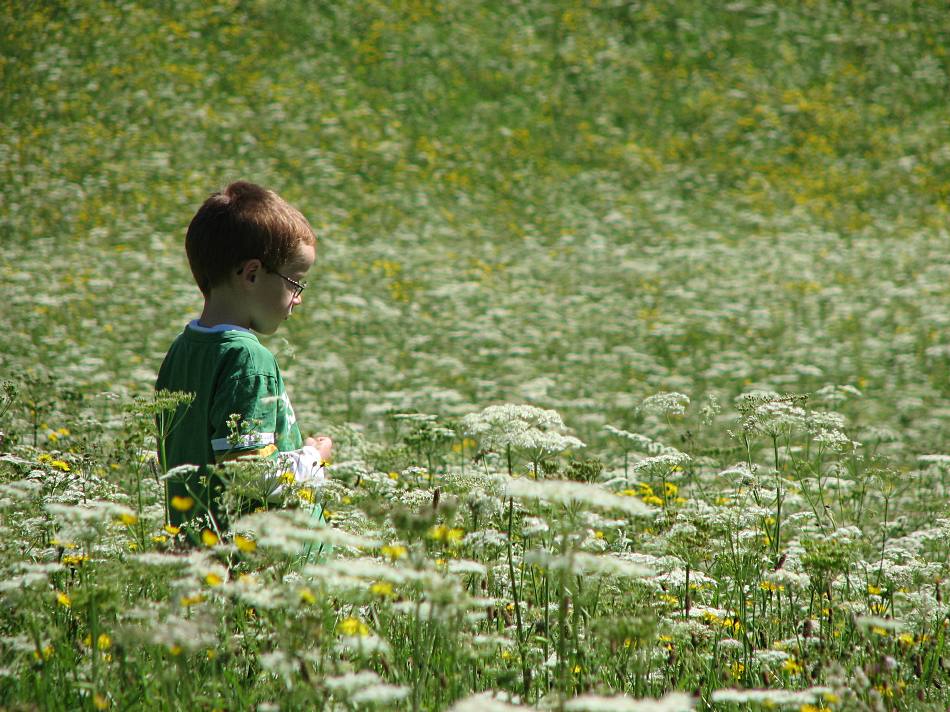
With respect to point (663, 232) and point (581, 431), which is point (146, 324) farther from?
point (663, 232)

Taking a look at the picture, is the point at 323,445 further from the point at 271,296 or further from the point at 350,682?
the point at 350,682

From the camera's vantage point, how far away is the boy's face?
3.81 metres

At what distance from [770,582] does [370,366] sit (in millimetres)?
6501

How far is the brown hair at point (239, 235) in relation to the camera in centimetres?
376

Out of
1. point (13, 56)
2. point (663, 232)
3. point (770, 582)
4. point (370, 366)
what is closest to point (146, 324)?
point (370, 366)

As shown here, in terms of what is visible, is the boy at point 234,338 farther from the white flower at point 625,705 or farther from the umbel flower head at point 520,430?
the white flower at point 625,705

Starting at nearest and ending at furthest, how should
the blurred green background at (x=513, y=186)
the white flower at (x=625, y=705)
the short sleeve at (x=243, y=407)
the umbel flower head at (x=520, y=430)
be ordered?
the white flower at (x=625, y=705) → the umbel flower head at (x=520, y=430) → the short sleeve at (x=243, y=407) → the blurred green background at (x=513, y=186)

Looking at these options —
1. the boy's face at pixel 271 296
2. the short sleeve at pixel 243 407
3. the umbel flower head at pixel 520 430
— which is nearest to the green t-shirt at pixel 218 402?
the short sleeve at pixel 243 407

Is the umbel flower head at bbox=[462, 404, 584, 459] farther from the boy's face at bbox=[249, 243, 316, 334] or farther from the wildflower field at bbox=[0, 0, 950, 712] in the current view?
the boy's face at bbox=[249, 243, 316, 334]

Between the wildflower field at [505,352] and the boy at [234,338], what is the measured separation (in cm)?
21

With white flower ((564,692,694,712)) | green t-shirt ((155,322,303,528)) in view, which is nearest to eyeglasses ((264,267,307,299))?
green t-shirt ((155,322,303,528))

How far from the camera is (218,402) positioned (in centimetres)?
346

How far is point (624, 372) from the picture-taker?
11.1 m

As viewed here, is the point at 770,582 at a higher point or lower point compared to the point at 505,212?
lower
